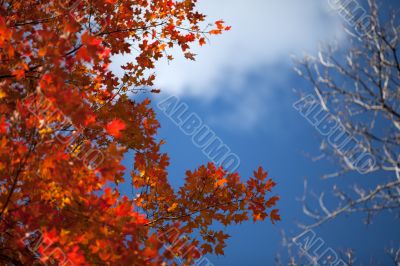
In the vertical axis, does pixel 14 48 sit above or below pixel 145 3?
below

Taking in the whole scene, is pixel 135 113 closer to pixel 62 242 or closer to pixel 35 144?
pixel 35 144

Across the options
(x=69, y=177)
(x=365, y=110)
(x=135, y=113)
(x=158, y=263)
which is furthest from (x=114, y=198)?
(x=365, y=110)

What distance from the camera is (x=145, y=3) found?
6.21m

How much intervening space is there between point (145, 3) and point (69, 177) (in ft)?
14.2

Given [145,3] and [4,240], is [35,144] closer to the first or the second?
[4,240]

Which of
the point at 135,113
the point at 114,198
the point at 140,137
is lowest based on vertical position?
the point at 114,198

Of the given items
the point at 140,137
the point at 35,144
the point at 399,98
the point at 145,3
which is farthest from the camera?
the point at 145,3

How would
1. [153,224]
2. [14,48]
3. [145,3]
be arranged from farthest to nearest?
1. [145,3]
2. [153,224]
3. [14,48]

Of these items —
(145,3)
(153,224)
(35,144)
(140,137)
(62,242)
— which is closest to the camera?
(62,242)

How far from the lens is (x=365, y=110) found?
4484mm

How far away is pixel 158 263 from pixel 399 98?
11.7 feet

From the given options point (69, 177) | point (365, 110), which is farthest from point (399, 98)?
point (69, 177)

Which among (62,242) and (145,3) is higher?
(145,3)

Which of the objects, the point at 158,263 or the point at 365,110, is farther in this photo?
the point at 365,110
